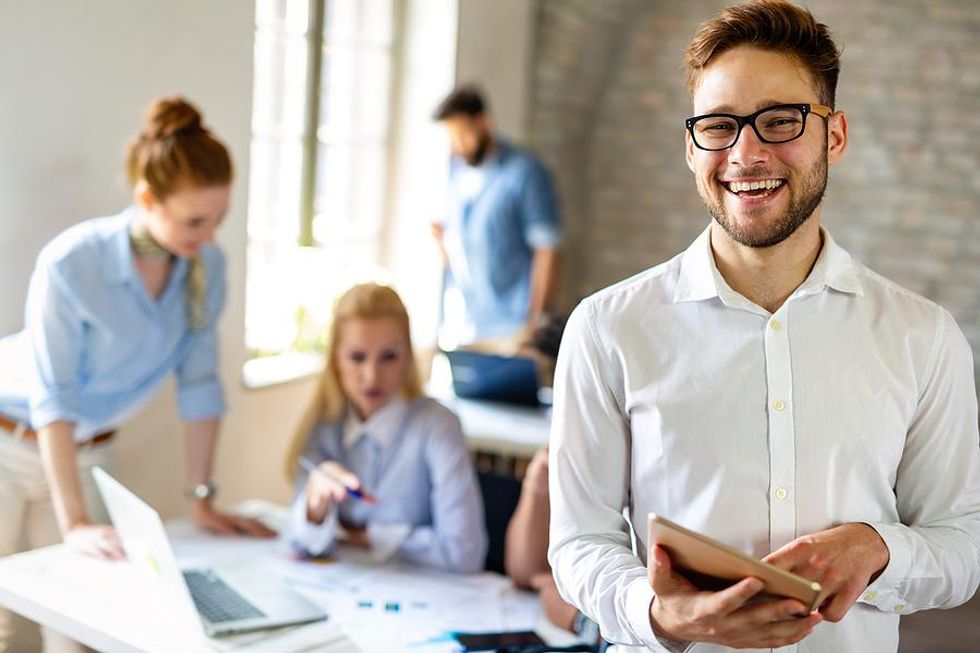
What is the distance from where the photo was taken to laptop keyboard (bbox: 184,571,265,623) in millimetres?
2135

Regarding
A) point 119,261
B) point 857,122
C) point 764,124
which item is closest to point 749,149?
point 764,124

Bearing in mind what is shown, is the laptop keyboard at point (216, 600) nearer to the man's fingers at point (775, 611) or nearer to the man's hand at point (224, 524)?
the man's hand at point (224, 524)

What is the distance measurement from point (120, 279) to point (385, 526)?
0.81 metres

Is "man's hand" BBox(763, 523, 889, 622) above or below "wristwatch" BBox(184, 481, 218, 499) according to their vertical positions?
above

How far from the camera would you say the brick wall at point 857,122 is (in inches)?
247

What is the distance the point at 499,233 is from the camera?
5.13 metres

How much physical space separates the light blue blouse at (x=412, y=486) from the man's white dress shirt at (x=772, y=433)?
1011 millimetres

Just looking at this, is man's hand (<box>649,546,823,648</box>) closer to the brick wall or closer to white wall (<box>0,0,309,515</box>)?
white wall (<box>0,0,309,515</box>)

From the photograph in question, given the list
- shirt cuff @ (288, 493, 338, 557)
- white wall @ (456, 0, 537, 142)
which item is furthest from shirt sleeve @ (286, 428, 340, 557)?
white wall @ (456, 0, 537, 142)

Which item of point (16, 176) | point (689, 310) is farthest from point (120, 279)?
point (689, 310)

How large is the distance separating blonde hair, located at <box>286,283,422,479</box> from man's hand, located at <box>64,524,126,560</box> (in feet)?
1.69

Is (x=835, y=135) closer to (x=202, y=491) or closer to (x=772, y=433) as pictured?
(x=772, y=433)

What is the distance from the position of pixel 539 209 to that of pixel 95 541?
297 cm

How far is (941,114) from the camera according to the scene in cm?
634
